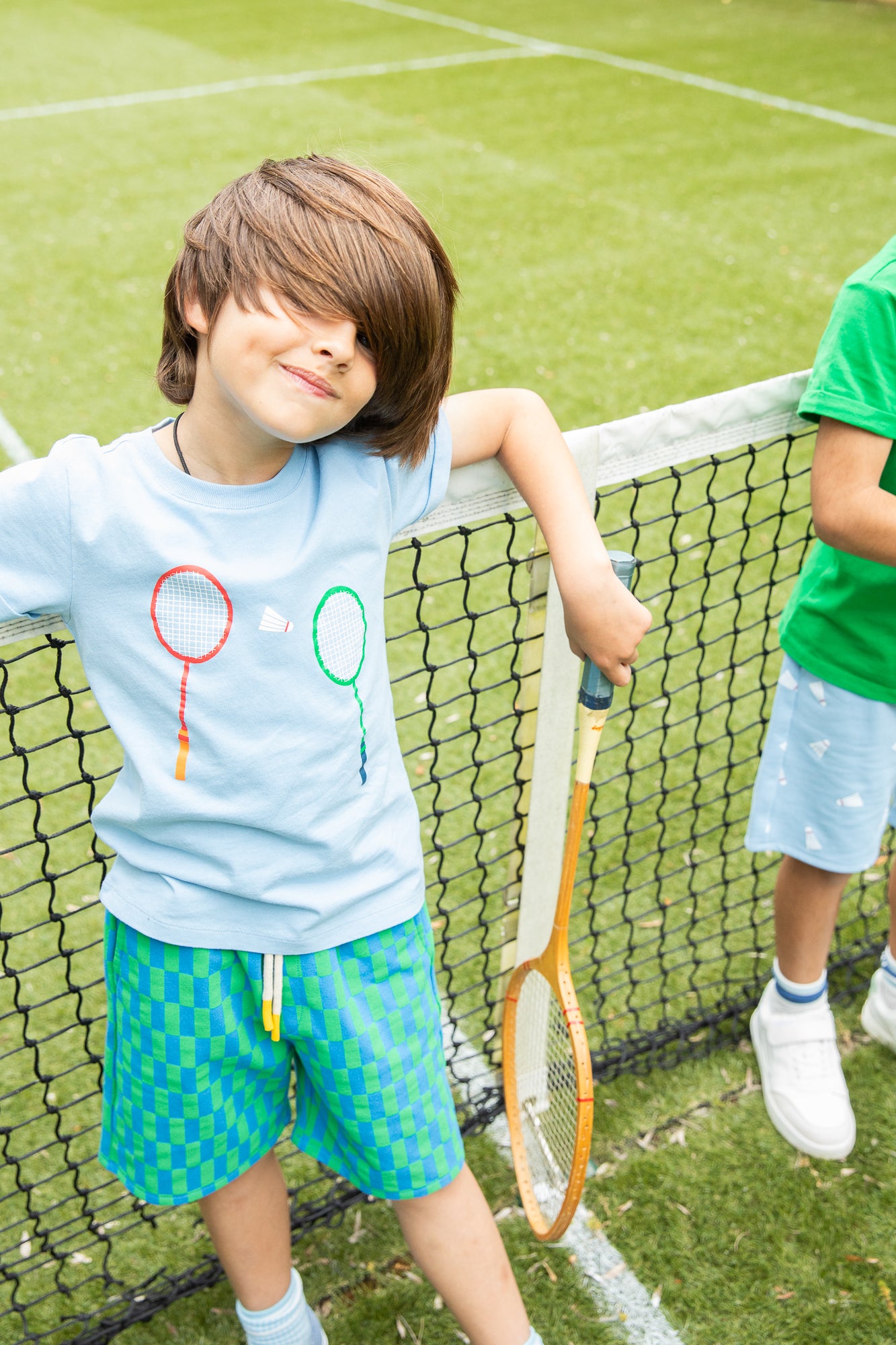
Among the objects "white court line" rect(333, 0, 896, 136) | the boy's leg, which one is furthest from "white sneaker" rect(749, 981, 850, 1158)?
"white court line" rect(333, 0, 896, 136)

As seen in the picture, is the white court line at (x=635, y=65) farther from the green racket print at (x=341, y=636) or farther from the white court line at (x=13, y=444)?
the green racket print at (x=341, y=636)

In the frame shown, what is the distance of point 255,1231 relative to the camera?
2029 mm

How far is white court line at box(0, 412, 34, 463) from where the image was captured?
563 cm

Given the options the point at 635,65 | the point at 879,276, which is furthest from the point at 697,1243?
the point at 635,65

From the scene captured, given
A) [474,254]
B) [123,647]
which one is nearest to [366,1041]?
[123,647]

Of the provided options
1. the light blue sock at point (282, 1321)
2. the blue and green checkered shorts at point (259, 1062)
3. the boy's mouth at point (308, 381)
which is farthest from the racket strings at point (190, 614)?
the light blue sock at point (282, 1321)

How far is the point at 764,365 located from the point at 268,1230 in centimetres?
525

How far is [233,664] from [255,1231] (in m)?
1.00

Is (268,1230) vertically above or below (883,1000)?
above

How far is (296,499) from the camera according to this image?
64.2 inches

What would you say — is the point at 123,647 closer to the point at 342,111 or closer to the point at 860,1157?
the point at 860,1157

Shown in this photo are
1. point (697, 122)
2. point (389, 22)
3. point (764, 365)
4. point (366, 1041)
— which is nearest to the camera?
point (366, 1041)

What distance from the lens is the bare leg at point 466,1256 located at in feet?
6.46

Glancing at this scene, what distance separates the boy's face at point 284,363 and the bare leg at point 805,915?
158 cm
